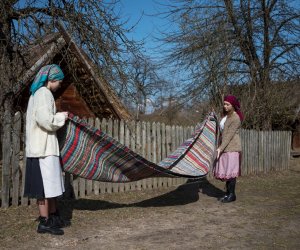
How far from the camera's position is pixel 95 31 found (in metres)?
5.98

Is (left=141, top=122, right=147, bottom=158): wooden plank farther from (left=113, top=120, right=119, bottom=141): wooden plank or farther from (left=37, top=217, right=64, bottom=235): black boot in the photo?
(left=37, top=217, right=64, bottom=235): black boot

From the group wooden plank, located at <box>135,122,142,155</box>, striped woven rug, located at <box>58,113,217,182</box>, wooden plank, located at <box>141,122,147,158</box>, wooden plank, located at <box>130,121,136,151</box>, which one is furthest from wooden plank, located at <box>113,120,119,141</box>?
striped woven rug, located at <box>58,113,217,182</box>

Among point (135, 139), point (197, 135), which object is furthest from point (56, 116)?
point (135, 139)

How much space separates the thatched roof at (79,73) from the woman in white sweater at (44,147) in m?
2.61

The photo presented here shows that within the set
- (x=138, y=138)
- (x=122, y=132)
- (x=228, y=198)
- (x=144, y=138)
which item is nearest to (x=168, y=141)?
(x=144, y=138)

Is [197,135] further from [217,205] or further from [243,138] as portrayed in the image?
[243,138]

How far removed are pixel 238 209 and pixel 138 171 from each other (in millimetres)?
1674

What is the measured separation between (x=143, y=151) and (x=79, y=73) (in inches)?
136

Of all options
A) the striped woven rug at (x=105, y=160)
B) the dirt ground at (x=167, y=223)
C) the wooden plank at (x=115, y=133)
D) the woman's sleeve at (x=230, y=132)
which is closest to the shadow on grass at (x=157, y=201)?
the dirt ground at (x=167, y=223)

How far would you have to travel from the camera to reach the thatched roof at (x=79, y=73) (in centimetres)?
758

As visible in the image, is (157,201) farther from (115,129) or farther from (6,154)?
(6,154)

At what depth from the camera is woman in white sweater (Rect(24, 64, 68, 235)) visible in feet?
13.1

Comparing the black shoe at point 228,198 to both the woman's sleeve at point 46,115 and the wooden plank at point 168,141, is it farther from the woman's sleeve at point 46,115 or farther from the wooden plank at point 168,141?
the woman's sleeve at point 46,115

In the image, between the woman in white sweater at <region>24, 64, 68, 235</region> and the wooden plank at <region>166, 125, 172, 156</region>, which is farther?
the wooden plank at <region>166, 125, 172, 156</region>
